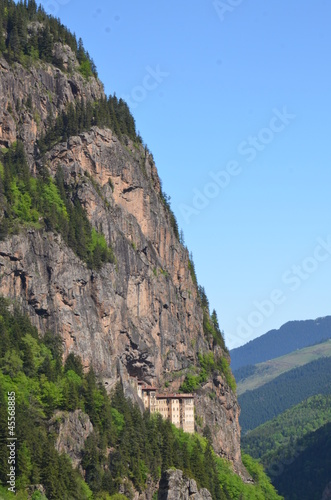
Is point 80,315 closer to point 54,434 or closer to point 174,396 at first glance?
point 174,396

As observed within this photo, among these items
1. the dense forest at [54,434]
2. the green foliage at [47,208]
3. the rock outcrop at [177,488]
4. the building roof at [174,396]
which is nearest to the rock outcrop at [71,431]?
the dense forest at [54,434]

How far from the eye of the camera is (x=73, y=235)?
179 m

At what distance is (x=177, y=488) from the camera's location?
160500mm

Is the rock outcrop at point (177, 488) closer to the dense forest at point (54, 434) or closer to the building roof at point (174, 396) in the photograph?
the dense forest at point (54, 434)

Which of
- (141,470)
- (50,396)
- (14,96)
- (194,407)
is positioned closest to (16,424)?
(50,396)

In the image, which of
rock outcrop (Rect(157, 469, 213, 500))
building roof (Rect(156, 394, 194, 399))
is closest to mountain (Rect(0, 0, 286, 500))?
rock outcrop (Rect(157, 469, 213, 500))

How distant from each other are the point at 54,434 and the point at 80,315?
3093 centimetres

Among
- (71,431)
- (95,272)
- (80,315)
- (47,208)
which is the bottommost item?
(71,431)

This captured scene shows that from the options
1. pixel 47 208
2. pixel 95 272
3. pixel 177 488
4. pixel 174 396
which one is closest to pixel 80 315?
pixel 95 272

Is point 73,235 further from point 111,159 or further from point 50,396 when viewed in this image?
point 50,396

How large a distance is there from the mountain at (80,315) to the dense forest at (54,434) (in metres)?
0.23

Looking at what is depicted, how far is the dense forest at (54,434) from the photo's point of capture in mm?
133750

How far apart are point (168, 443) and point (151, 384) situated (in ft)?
78.2

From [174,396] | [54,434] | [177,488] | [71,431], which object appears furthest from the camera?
[174,396]
